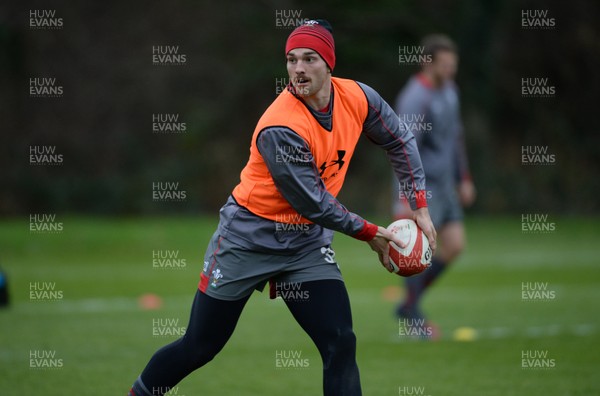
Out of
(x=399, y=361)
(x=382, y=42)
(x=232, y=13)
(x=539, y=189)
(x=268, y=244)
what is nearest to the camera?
(x=268, y=244)

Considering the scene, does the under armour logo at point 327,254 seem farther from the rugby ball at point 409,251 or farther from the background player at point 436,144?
the background player at point 436,144

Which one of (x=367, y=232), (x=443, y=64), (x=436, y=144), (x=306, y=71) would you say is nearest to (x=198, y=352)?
(x=367, y=232)

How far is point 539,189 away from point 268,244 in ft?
67.1

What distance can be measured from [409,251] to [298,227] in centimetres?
63

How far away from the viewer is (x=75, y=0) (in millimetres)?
28562

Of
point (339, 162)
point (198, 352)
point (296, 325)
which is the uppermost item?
point (339, 162)

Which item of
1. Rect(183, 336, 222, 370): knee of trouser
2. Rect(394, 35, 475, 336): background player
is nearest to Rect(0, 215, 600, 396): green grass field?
Rect(394, 35, 475, 336): background player

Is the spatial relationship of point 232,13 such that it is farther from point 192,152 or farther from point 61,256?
point 61,256

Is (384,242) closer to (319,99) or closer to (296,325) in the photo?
(319,99)

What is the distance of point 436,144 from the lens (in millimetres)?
8984

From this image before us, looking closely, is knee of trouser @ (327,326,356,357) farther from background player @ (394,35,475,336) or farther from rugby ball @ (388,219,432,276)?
background player @ (394,35,475,336)

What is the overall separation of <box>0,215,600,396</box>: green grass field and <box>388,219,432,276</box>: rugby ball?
1.58 metres

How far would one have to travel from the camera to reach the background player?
28.9 feet

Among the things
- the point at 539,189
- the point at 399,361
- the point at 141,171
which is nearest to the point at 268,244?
the point at 399,361
